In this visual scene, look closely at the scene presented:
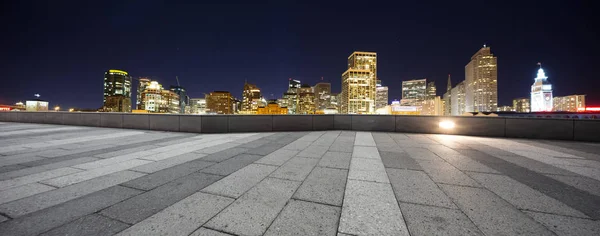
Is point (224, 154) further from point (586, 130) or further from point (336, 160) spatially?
point (586, 130)

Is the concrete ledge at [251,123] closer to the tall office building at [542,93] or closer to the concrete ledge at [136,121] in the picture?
the concrete ledge at [136,121]

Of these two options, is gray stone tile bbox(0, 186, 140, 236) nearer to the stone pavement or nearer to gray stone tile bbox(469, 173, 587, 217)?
the stone pavement

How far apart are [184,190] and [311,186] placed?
6.91 ft

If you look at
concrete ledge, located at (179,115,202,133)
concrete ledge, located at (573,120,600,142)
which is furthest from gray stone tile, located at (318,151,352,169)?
concrete ledge, located at (573,120,600,142)

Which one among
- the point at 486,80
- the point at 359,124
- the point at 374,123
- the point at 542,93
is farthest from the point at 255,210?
the point at 486,80

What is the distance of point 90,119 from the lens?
45.7ft

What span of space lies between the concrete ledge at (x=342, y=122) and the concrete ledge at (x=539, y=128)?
768 centimetres

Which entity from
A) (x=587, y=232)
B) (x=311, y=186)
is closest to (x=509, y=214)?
Result: (x=587, y=232)

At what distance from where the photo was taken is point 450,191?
3.32m

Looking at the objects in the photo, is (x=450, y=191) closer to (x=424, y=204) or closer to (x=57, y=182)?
(x=424, y=204)

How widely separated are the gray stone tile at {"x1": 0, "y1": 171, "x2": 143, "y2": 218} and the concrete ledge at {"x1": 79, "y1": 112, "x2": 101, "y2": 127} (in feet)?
45.5

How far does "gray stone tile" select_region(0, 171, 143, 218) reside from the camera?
2.65m

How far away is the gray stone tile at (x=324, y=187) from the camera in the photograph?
3.06m

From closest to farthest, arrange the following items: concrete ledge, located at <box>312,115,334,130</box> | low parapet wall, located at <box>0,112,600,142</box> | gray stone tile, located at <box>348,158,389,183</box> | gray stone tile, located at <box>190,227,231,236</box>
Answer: gray stone tile, located at <box>190,227,231,236</box> → gray stone tile, located at <box>348,158,389,183</box> → low parapet wall, located at <box>0,112,600,142</box> → concrete ledge, located at <box>312,115,334,130</box>
